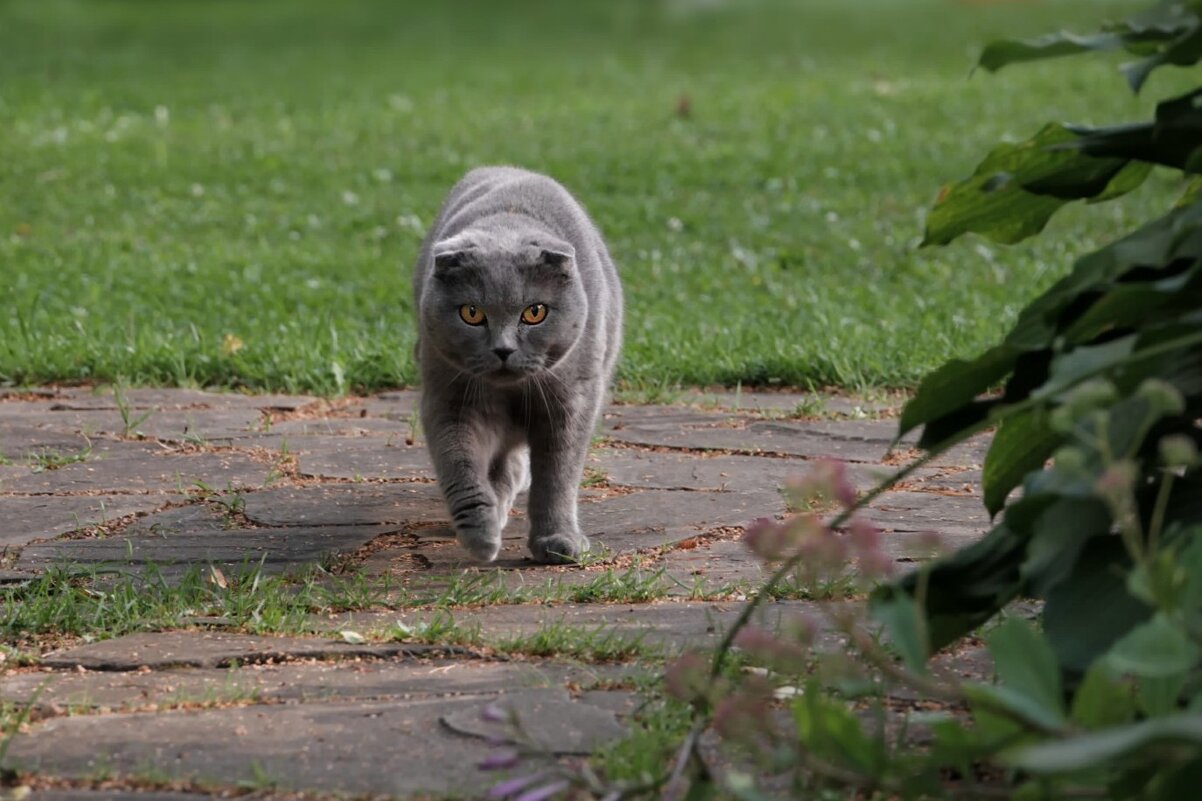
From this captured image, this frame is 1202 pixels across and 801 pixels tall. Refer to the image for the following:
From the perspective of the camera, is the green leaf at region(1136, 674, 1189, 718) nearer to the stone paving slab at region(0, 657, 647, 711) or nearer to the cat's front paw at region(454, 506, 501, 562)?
the stone paving slab at region(0, 657, 647, 711)

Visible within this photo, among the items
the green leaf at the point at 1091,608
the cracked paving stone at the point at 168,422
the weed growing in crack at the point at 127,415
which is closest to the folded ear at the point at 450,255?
the cracked paving stone at the point at 168,422

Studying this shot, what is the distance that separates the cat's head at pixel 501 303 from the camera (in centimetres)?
391

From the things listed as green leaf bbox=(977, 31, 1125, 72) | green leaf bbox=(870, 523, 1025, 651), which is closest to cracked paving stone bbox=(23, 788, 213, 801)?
green leaf bbox=(870, 523, 1025, 651)

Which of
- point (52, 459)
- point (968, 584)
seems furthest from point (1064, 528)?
point (52, 459)

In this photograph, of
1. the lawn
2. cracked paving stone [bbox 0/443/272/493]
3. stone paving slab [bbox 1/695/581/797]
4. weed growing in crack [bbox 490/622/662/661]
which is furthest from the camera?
the lawn

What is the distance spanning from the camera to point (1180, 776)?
182cm

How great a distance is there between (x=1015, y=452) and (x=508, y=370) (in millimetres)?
1614

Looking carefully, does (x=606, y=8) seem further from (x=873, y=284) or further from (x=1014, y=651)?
(x=1014, y=651)

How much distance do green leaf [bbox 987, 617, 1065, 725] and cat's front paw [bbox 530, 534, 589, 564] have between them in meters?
2.09

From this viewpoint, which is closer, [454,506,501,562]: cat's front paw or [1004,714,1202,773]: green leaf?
[1004,714,1202,773]: green leaf

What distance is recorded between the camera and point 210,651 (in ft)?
10.0

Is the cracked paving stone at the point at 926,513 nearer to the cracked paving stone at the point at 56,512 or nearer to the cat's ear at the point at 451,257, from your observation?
the cat's ear at the point at 451,257

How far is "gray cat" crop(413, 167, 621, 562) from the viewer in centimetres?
390

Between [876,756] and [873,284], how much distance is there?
5514 mm
